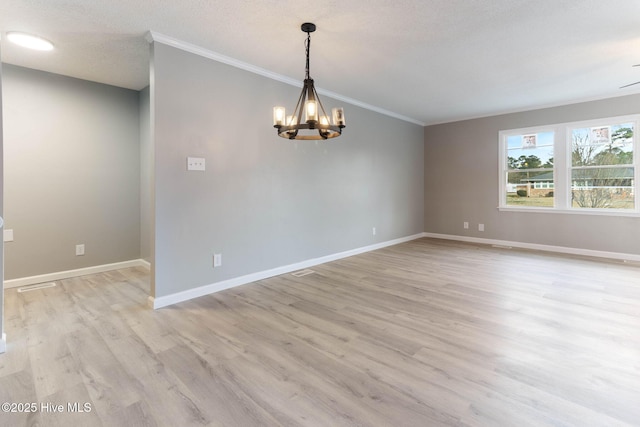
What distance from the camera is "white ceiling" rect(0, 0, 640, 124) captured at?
7.88 ft

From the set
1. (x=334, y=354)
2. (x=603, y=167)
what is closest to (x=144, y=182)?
(x=334, y=354)

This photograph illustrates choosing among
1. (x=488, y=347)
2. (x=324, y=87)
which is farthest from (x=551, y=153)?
(x=488, y=347)

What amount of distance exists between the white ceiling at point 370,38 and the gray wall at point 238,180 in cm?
38

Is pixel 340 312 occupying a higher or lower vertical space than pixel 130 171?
lower

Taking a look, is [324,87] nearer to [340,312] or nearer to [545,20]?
[545,20]

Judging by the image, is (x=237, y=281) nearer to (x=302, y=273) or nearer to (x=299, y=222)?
(x=302, y=273)

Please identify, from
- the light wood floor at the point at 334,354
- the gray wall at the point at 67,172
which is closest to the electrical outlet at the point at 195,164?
the light wood floor at the point at 334,354

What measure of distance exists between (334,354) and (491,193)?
5.38m

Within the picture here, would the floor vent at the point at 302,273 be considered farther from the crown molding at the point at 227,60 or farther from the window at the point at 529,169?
the window at the point at 529,169

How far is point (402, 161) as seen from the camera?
20.5ft

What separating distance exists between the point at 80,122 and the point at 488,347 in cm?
511

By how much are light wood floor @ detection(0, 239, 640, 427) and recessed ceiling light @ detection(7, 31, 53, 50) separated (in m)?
2.55

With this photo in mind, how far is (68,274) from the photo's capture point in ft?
12.5

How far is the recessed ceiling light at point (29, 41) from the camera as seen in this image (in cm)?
276
